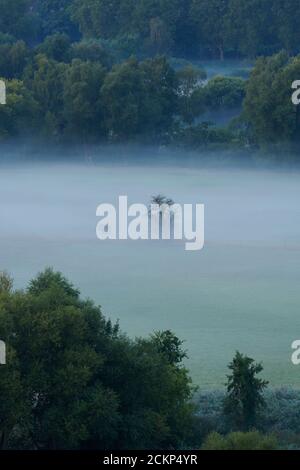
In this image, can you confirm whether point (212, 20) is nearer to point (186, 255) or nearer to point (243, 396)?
point (186, 255)

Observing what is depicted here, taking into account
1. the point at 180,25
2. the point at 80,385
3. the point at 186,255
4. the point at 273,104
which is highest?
the point at 180,25

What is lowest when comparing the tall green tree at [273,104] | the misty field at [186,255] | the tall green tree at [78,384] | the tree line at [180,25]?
the tall green tree at [78,384]

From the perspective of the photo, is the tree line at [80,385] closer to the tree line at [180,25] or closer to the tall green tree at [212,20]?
the tree line at [180,25]

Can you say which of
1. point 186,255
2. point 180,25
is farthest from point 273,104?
point 180,25

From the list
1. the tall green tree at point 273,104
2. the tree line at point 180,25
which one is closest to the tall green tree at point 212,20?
the tree line at point 180,25

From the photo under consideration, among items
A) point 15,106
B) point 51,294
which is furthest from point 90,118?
point 51,294

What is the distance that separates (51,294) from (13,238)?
1213 centimetres

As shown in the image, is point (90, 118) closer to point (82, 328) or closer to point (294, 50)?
point (294, 50)

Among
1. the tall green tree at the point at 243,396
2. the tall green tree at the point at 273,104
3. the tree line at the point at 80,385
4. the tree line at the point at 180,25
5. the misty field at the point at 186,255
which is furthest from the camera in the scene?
the tree line at the point at 180,25

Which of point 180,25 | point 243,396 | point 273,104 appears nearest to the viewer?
point 243,396

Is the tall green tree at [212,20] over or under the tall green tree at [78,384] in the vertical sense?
over

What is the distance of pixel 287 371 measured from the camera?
49.6 feet
